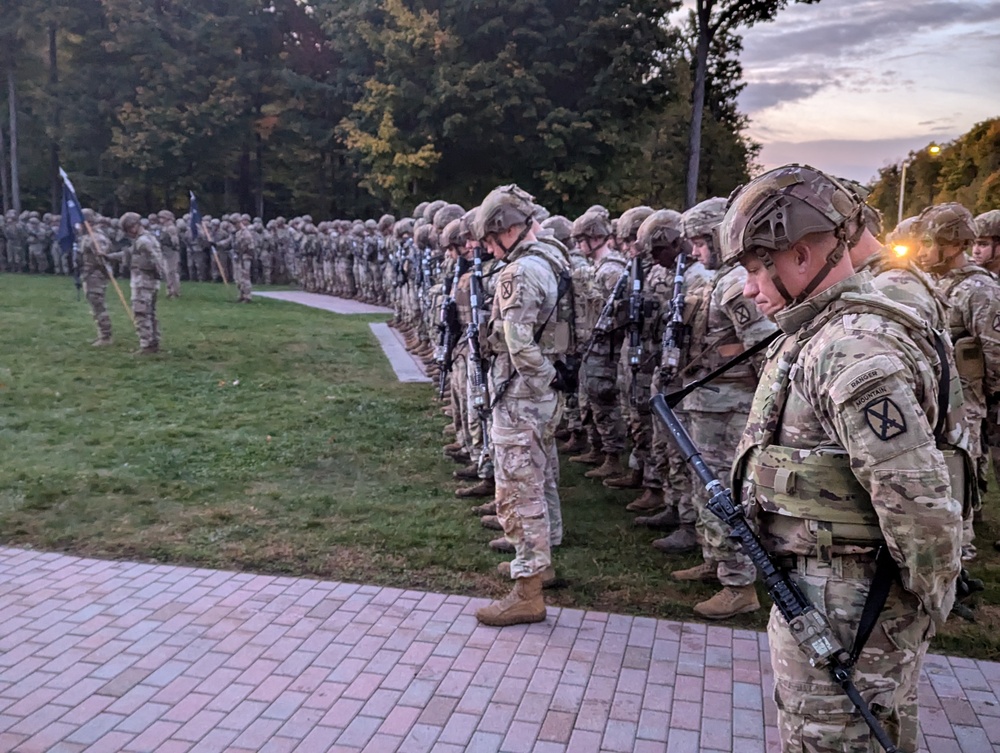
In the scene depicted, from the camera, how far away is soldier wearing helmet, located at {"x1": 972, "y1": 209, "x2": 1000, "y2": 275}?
6387 mm

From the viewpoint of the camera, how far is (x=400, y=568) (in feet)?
18.3

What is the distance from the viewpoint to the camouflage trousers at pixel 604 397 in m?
7.76

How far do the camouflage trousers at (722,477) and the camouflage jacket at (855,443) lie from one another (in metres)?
2.58

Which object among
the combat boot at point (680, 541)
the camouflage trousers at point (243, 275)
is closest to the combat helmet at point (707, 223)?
→ the combat boot at point (680, 541)

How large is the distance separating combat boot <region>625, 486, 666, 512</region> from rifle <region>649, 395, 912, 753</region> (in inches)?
179

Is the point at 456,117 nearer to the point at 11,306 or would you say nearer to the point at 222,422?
the point at 11,306

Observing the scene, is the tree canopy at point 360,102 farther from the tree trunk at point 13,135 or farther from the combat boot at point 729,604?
the combat boot at point 729,604

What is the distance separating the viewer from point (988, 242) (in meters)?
6.40

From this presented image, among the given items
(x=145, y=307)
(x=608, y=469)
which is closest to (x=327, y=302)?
(x=145, y=307)

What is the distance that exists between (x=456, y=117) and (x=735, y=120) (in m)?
17.6

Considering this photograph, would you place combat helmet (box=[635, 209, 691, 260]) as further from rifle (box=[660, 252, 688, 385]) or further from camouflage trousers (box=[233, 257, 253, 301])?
camouflage trousers (box=[233, 257, 253, 301])

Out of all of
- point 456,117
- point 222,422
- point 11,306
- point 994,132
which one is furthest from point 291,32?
point 222,422

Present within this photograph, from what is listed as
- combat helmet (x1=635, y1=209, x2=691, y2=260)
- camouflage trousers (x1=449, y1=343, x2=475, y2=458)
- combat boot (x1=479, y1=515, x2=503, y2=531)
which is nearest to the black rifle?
combat boot (x1=479, y1=515, x2=503, y2=531)

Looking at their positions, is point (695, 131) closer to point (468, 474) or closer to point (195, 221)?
point (195, 221)
